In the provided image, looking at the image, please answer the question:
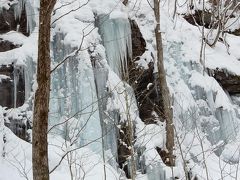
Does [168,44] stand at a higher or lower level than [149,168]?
higher

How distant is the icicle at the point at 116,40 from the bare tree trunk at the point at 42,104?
5105 mm

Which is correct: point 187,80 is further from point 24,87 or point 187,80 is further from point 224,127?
point 24,87

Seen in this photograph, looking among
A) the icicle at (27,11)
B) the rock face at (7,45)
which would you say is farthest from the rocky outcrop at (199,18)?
the rock face at (7,45)

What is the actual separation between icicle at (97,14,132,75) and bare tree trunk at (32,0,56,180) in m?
5.11

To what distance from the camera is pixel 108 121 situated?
848 cm

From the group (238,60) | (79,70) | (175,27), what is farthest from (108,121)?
(238,60)

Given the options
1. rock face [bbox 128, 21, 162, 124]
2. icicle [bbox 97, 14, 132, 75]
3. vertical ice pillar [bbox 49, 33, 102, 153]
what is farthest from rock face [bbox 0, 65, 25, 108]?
rock face [bbox 128, 21, 162, 124]

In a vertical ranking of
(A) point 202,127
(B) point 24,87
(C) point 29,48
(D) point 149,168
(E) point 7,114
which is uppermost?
(C) point 29,48

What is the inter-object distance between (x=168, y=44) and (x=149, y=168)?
140 inches

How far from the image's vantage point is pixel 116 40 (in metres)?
9.27

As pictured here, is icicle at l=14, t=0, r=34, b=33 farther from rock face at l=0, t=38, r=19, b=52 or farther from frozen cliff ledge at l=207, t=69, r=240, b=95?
frozen cliff ledge at l=207, t=69, r=240, b=95

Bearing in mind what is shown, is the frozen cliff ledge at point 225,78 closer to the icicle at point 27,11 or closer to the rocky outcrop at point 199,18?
the rocky outcrop at point 199,18

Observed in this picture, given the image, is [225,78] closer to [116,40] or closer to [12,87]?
[116,40]

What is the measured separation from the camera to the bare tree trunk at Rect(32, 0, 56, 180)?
147 inches
